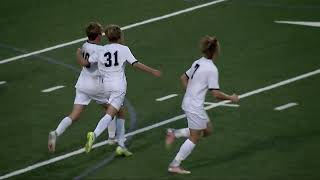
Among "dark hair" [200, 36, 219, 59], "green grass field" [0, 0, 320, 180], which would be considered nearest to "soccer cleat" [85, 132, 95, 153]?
"green grass field" [0, 0, 320, 180]

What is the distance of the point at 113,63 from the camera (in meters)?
15.7

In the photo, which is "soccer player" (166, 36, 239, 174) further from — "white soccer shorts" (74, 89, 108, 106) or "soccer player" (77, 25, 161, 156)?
"white soccer shorts" (74, 89, 108, 106)

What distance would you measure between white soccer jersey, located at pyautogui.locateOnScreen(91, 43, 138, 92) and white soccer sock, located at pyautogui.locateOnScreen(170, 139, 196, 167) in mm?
1612

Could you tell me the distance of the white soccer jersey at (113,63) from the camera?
15672 mm

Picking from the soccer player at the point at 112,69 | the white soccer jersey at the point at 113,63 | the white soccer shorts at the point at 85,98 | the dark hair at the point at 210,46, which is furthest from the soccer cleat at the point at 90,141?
the dark hair at the point at 210,46

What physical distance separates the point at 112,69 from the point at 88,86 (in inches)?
26.3

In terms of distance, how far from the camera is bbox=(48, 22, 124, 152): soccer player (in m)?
16.0

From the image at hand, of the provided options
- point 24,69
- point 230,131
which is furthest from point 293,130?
point 24,69

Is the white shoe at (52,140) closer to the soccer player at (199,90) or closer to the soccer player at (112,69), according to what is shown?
the soccer player at (112,69)

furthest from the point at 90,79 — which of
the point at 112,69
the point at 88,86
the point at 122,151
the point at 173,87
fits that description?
the point at 173,87

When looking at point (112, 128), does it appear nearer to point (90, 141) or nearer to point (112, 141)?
point (112, 141)

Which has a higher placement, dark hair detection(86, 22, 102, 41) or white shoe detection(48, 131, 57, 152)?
dark hair detection(86, 22, 102, 41)

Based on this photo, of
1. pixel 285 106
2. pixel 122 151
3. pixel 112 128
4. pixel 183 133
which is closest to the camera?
pixel 183 133

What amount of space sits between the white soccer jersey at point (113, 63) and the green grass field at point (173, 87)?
1258mm
